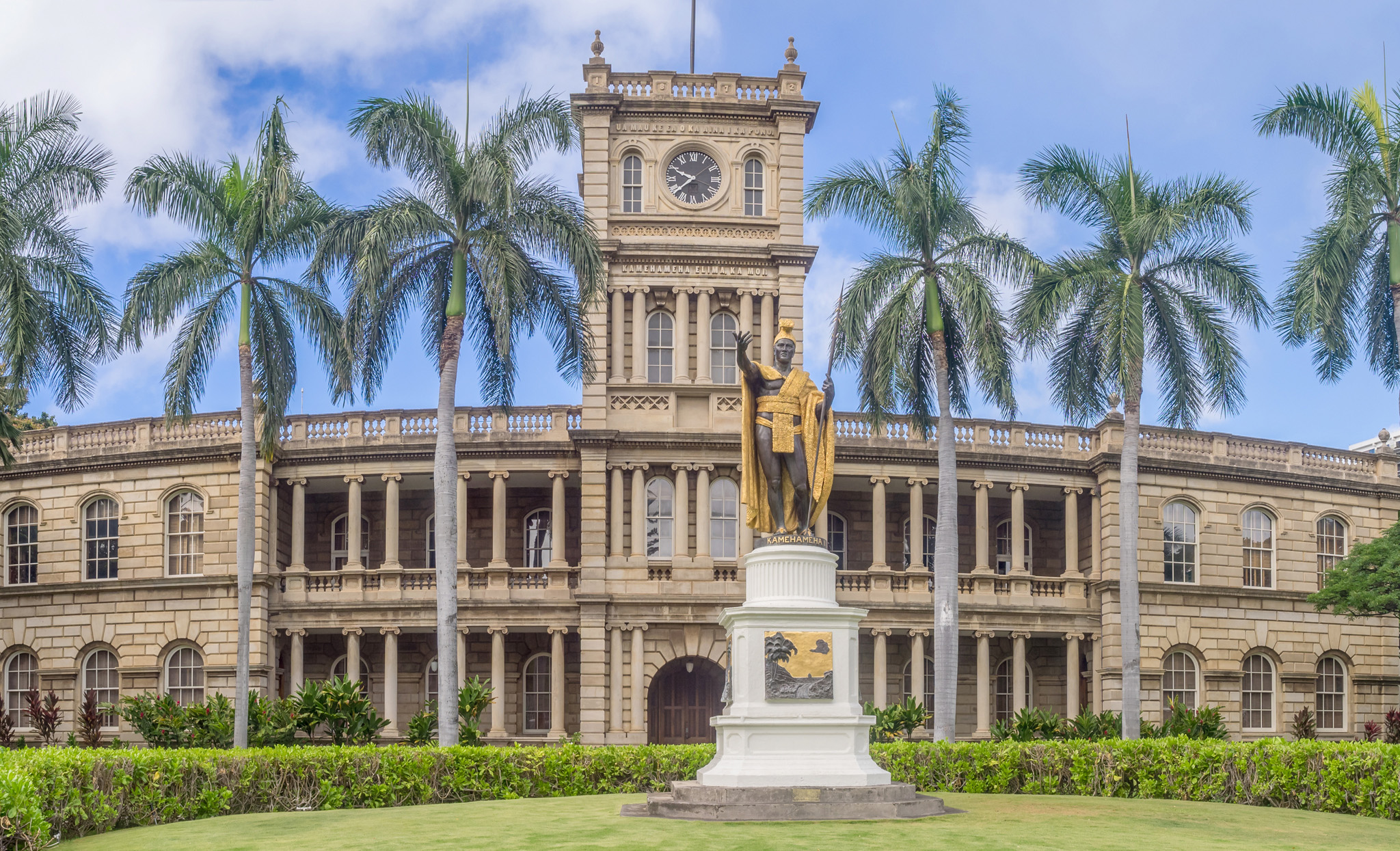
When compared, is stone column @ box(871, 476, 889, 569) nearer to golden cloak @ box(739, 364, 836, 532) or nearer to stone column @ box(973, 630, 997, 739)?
stone column @ box(973, 630, 997, 739)

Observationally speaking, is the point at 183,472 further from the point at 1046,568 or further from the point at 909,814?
the point at 909,814

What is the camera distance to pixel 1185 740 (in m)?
19.8

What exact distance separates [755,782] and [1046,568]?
26.6 m

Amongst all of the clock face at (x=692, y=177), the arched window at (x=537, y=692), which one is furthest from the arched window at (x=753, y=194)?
the arched window at (x=537, y=692)

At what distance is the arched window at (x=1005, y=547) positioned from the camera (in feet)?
131

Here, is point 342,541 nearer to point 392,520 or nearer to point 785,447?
point 392,520

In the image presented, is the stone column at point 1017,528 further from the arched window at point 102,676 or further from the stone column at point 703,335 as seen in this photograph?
the arched window at point 102,676

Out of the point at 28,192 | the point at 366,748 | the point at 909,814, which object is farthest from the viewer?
the point at 28,192

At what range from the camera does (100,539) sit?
124 ft

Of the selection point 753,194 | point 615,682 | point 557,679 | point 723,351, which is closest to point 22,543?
point 557,679

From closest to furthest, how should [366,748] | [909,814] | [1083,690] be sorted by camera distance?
1. [909,814]
2. [366,748]
3. [1083,690]

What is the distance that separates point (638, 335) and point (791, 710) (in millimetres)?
21397

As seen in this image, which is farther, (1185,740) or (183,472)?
(183,472)

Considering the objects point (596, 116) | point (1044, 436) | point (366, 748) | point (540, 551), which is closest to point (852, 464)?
point (1044, 436)
